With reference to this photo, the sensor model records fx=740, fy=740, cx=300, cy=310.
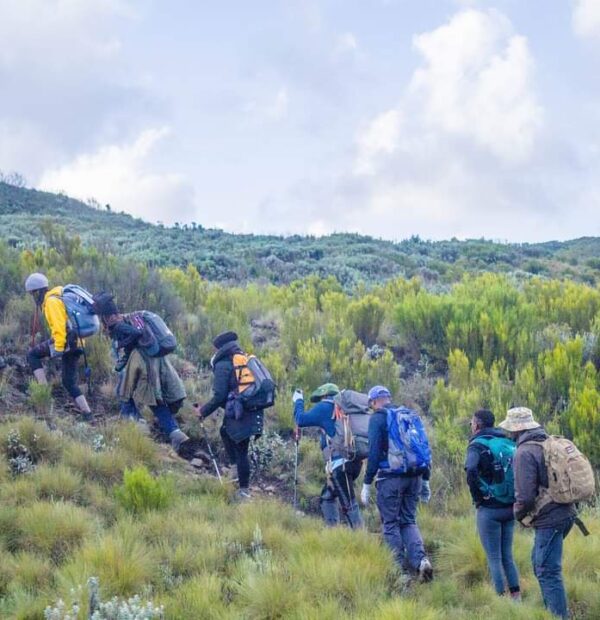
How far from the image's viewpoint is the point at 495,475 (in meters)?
5.84

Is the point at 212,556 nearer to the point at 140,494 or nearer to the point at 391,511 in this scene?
the point at 140,494

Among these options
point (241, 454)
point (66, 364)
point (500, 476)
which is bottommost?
point (241, 454)

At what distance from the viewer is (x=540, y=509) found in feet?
17.5

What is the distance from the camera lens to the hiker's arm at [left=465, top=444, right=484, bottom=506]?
5.78 m

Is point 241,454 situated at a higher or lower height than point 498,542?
higher

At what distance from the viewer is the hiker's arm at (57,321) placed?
800 cm

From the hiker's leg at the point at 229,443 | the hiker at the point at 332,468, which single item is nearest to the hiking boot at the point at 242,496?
the hiker's leg at the point at 229,443

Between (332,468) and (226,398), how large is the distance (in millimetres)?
1340

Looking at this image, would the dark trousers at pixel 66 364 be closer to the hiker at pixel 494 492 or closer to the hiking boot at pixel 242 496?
the hiking boot at pixel 242 496

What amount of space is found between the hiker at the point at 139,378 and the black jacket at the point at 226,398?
89 centimetres

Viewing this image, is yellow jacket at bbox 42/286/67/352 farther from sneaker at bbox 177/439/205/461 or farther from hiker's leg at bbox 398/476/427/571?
hiker's leg at bbox 398/476/427/571

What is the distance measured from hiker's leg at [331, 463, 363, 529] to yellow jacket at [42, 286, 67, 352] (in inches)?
129

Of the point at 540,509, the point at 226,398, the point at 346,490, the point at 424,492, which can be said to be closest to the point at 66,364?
the point at 226,398

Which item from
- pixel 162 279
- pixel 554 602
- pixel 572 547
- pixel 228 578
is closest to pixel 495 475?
pixel 554 602
